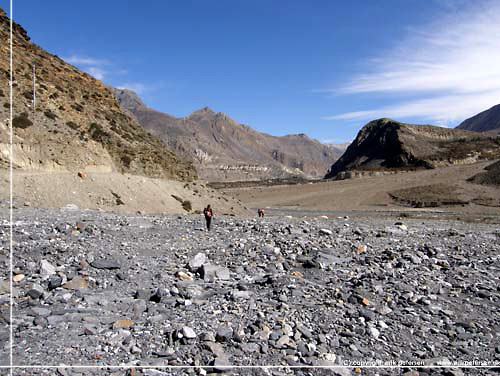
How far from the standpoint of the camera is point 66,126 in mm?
27625

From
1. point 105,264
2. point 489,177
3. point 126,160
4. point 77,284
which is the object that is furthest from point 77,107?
point 489,177

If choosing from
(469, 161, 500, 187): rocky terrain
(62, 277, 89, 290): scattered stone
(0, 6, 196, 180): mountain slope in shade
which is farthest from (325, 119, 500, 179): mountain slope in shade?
(62, 277, 89, 290): scattered stone

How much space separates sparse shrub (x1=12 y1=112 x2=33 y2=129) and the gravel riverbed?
49.7ft

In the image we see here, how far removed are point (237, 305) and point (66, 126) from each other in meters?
25.2

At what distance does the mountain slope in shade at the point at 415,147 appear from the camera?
10356 centimetres

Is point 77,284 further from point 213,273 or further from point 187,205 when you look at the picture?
point 187,205

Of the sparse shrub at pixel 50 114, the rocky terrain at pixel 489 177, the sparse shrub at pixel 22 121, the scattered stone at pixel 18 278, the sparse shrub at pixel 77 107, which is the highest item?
the sparse shrub at pixel 77 107

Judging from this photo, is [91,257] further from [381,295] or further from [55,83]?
[55,83]

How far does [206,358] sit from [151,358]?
761 mm

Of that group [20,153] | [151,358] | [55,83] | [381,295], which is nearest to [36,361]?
[151,358]

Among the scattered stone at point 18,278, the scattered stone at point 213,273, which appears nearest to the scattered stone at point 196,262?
the scattered stone at point 213,273

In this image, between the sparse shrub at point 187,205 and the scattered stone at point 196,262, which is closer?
the scattered stone at point 196,262

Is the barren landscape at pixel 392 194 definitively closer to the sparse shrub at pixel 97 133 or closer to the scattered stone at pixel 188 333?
the sparse shrub at pixel 97 133

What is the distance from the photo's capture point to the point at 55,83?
104 feet
